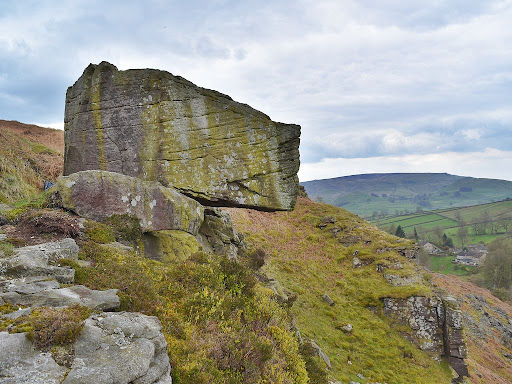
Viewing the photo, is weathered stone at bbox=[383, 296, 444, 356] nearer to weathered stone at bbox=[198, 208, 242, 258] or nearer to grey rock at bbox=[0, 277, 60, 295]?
weathered stone at bbox=[198, 208, 242, 258]

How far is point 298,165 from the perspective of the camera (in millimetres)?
14422

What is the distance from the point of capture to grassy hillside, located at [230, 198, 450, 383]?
77.7 feet

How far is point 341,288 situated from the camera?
3134 centimetres

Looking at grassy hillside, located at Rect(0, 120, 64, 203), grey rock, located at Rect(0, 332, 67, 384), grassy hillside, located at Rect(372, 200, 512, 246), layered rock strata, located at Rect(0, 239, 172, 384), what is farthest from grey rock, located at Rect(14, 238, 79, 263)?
grassy hillside, located at Rect(372, 200, 512, 246)

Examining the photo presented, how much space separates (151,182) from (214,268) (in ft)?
14.9

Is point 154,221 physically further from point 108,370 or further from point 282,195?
point 108,370

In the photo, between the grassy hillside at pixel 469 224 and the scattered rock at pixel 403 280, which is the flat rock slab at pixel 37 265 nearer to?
the scattered rock at pixel 403 280

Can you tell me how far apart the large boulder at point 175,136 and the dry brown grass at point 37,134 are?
31836 mm

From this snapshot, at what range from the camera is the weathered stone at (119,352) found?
13.5 ft

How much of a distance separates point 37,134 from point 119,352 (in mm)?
50074

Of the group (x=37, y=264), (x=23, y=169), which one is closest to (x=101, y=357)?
(x=37, y=264)

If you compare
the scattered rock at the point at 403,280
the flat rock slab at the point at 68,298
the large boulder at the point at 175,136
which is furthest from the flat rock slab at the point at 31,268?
the scattered rock at the point at 403,280

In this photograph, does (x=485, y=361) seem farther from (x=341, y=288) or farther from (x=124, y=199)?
(x=124, y=199)

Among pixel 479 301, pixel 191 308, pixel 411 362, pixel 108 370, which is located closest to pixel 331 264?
pixel 411 362
